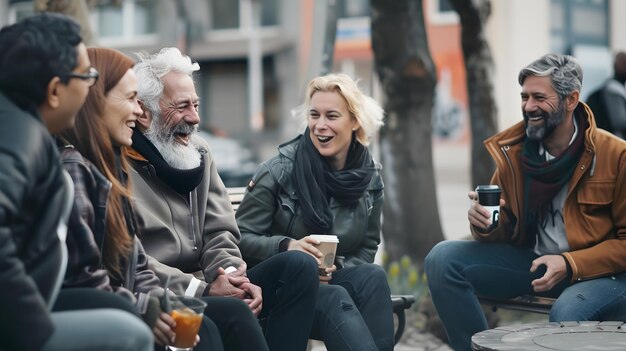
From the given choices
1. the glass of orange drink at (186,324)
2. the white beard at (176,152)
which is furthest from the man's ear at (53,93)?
the white beard at (176,152)

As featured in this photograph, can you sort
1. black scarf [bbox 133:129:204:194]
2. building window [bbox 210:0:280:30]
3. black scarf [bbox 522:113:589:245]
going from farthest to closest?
building window [bbox 210:0:280:30] → black scarf [bbox 522:113:589:245] → black scarf [bbox 133:129:204:194]

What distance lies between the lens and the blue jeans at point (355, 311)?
4578mm

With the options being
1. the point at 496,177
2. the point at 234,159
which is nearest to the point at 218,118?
the point at 234,159

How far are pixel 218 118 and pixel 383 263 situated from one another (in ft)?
111

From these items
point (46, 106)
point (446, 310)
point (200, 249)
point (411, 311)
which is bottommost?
point (411, 311)

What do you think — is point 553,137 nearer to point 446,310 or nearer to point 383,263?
point 446,310

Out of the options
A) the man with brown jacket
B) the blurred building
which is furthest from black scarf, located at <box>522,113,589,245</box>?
the blurred building

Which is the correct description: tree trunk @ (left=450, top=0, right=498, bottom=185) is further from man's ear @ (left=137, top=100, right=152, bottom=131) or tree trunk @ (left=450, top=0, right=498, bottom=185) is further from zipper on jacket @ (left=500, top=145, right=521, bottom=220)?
man's ear @ (left=137, top=100, right=152, bottom=131)

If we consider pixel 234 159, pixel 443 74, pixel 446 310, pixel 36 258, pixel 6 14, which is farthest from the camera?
pixel 6 14

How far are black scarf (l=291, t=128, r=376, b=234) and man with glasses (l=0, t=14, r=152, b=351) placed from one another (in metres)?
1.88

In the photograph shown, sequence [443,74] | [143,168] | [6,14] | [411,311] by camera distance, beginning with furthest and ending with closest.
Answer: [6,14], [443,74], [411,311], [143,168]

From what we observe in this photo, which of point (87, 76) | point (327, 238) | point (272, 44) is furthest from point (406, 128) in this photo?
point (272, 44)

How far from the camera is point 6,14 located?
138ft

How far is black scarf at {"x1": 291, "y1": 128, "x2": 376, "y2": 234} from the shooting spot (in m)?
4.98
